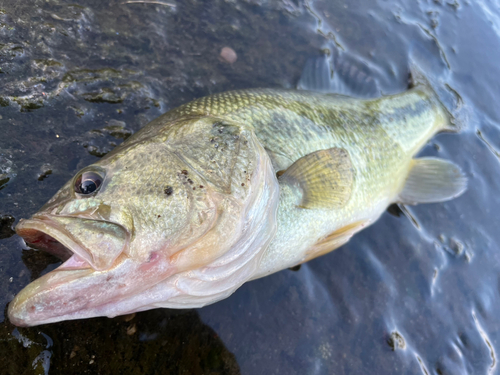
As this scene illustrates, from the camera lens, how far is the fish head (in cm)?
148

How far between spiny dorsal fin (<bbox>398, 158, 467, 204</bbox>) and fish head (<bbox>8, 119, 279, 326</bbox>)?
6.95 ft

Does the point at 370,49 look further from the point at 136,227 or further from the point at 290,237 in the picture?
the point at 136,227

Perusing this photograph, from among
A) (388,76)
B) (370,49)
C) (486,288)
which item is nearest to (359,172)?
(486,288)

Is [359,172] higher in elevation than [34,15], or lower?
higher

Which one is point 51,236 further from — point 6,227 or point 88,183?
point 6,227

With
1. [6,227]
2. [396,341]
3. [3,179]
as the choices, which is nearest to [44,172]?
[3,179]

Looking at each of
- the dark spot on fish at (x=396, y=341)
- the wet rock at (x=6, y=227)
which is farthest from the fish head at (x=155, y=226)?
the dark spot on fish at (x=396, y=341)

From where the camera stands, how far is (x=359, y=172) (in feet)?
9.12

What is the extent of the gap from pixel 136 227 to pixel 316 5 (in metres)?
4.43

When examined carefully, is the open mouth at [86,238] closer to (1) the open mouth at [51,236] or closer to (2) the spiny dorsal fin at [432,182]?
(1) the open mouth at [51,236]

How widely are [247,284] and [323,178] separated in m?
1.05

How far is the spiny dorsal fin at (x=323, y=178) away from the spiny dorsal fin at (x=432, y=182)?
4.34ft

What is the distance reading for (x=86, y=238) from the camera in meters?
1.47

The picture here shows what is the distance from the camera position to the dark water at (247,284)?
2.18 metres
